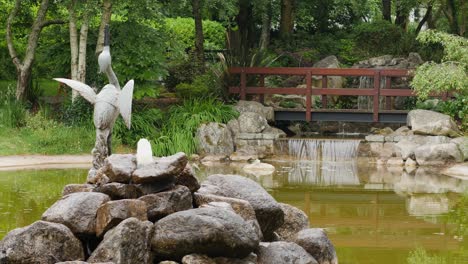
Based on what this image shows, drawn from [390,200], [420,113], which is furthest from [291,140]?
[390,200]

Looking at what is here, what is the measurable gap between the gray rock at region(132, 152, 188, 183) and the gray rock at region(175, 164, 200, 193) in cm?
33

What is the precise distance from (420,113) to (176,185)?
16251 millimetres

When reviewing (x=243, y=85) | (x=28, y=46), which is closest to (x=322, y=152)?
(x=243, y=85)

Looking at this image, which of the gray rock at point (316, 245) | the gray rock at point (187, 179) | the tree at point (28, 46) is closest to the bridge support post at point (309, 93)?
the tree at point (28, 46)

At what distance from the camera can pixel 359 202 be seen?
1922 centimetres

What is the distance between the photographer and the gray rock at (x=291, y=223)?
43.5ft

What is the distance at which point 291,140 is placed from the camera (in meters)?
27.2

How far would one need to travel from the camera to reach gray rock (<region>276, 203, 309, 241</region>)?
1327cm

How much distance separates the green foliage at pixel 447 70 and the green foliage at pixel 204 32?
41.0 feet

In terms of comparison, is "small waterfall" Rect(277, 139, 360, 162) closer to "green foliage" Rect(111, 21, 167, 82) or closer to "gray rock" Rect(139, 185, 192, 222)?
"green foliage" Rect(111, 21, 167, 82)

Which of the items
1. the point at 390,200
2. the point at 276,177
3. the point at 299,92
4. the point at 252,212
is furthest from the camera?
the point at 299,92

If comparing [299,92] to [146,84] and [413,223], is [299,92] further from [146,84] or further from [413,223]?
[413,223]

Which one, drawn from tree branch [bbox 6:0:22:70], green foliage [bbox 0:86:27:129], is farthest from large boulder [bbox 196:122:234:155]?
Answer: tree branch [bbox 6:0:22:70]

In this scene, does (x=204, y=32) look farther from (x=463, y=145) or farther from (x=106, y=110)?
(x=106, y=110)
